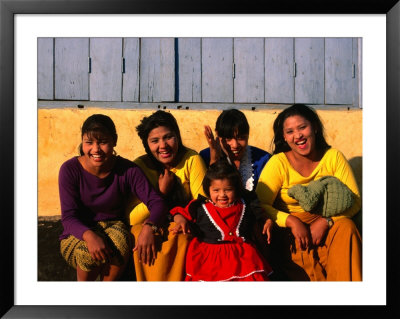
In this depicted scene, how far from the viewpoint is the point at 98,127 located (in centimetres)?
346

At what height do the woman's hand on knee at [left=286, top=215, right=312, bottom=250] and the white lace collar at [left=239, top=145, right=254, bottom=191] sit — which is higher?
the white lace collar at [left=239, top=145, right=254, bottom=191]

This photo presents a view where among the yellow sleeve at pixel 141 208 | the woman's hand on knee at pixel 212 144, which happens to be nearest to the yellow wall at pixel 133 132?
the woman's hand on knee at pixel 212 144

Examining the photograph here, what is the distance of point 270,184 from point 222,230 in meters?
0.43

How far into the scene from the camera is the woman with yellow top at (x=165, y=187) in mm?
3363

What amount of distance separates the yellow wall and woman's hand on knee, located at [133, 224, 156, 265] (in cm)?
50

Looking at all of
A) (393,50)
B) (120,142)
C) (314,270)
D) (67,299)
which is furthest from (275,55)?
(67,299)

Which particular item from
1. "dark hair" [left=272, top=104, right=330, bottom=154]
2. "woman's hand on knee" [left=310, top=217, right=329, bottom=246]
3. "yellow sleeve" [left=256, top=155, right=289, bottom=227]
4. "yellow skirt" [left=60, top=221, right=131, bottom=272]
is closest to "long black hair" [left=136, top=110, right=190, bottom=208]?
"yellow skirt" [left=60, top=221, right=131, bottom=272]

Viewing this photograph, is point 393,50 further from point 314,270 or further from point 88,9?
point 88,9

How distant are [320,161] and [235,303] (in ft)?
3.30

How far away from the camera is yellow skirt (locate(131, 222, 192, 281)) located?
3.36 metres

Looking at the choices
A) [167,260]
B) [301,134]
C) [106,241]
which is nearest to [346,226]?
[301,134]

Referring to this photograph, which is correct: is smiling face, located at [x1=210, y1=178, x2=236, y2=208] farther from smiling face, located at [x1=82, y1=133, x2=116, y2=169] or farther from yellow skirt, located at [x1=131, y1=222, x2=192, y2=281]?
smiling face, located at [x1=82, y1=133, x2=116, y2=169]

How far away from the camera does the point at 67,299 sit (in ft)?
11.0

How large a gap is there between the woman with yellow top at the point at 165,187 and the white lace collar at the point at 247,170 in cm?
25
